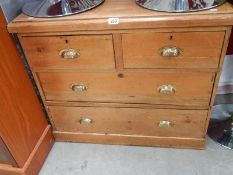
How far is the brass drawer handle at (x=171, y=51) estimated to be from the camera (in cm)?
95

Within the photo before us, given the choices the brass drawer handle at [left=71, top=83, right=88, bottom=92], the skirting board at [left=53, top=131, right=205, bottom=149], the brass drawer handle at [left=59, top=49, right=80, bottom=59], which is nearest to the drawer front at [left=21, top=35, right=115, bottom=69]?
the brass drawer handle at [left=59, top=49, right=80, bottom=59]

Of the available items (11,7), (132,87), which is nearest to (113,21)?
(132,87)

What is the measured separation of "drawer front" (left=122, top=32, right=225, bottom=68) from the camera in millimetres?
917

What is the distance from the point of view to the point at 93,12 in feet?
3.24

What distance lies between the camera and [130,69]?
1045 mm

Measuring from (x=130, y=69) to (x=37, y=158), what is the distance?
66 centimetres

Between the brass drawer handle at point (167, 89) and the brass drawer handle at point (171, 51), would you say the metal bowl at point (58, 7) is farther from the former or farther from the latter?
the brass drawer handle at point (167, 89)

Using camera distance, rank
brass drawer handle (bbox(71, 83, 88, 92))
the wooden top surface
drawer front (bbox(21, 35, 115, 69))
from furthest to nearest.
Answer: brass drawer handle (bbox(71, 83, 88, 92)), drawer front (bbox(21, 35, 115, 69)), the wooden top surface

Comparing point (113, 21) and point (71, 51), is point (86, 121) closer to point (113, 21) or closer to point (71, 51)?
point (71, 51)

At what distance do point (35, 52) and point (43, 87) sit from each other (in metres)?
0.20

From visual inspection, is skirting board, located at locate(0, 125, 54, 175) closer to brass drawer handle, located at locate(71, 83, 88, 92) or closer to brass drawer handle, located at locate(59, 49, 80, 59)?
brass drawer handle, located at locate(71, 83, 88, 92)

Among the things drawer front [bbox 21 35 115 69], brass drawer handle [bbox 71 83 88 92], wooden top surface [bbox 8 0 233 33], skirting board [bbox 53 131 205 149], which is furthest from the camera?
skirting board [bbox 53 131 205 149]

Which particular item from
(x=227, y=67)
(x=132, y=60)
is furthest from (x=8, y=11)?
(x=227, y=67)

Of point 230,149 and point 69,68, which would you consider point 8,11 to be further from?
point 230,149
